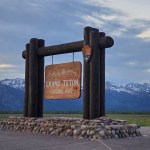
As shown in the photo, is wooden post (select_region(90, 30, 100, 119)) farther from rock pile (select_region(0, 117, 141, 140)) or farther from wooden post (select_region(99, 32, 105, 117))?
rock pile (select_region(0, 117, 141, 140))

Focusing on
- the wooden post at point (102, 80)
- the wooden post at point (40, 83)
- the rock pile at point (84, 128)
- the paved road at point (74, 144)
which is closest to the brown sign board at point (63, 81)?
the wooden post at point (40, 83)

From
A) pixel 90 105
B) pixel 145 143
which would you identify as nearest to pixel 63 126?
pixel 90 105

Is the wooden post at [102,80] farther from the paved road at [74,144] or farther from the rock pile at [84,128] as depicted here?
the paved road at [74,144]

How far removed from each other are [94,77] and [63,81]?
2350 millimetres

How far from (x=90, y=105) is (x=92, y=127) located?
164cm

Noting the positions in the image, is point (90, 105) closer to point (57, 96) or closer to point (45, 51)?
point (57, 96)

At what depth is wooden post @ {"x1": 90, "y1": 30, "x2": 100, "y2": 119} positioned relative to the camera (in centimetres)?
1711

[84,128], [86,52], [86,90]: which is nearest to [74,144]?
[84,128]

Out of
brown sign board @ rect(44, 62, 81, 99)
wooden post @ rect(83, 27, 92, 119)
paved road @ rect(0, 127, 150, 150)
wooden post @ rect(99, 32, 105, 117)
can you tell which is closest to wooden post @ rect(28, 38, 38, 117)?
brown sign board @ rect(44, 62, 81, 99)

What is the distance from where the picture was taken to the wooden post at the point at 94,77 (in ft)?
56.1

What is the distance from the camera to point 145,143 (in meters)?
14.2

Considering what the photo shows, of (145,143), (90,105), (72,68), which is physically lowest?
(145,143)

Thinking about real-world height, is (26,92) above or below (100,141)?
above

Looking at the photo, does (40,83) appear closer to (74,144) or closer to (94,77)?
(94,77)
